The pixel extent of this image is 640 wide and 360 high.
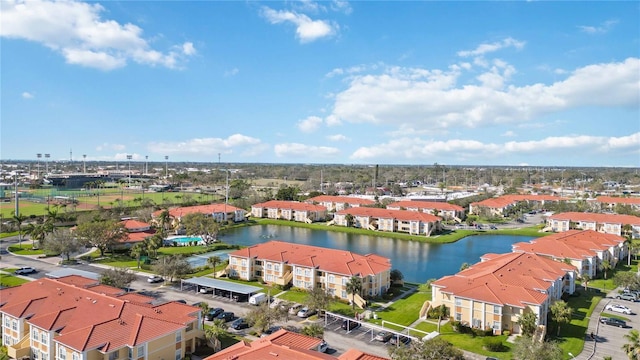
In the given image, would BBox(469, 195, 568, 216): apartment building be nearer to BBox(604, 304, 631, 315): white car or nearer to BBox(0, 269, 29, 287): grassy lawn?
BBox(604, 304, 631, 315): white car

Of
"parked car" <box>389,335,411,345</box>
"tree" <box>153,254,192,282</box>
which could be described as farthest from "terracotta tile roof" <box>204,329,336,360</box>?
"tree" <box>153,254,192,282</box>

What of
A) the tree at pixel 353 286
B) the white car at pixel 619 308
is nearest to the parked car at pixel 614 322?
the white car at pixel 619 308

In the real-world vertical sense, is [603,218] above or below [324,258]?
above

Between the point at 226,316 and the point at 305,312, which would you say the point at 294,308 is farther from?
the point at 226,316

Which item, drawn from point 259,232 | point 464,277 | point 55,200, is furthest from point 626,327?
point 55,200

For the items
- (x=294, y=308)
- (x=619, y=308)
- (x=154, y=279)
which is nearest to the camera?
(x=294, y=308)

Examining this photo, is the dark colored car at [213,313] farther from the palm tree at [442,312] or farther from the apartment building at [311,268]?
the palm tree at [442,312]

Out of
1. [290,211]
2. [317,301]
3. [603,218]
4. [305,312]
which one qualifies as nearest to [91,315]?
[317,301]

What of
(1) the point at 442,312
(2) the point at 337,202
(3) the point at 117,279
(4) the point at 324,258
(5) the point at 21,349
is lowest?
(5) the point at 21,349

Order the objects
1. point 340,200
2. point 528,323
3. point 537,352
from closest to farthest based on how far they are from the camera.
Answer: point 537,352, point 528,323, point 340,200
